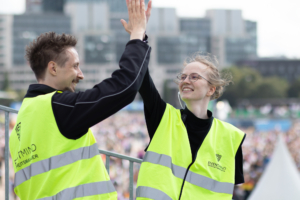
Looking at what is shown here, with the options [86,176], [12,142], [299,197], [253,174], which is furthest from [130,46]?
[253,174]

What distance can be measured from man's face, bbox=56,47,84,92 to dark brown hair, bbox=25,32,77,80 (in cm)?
2

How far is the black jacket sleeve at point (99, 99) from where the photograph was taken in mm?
1476

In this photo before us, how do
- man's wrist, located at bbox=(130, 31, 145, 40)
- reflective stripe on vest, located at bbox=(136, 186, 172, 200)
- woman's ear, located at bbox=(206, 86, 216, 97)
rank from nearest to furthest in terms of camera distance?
1. man's wrist, located at bbox=(130, 31, 145, 40)
2. reflective stripe on vest, located at bbox=(136, 186, 172, 200)
3. woman's ear, located at bbox=(206, 86, 216, 97)

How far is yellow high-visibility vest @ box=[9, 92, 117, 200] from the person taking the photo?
1.55 meters

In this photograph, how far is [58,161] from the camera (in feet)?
5.11

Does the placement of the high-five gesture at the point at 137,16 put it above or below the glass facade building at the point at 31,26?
below

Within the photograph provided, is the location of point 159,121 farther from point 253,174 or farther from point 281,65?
point 281,65

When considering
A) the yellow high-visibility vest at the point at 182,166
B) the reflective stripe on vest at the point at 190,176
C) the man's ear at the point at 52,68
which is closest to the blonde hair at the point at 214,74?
the yellow high-visibility vest at the point at 182,166

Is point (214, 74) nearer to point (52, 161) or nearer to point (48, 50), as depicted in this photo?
point (48, 50)

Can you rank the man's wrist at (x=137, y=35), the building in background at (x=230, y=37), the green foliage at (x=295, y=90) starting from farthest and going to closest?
the building in background at (x=230, y=37) → the green foliage at (x=295, y=90) → the man's wrist at (x=137, y=35)

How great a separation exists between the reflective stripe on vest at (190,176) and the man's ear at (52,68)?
59 cm

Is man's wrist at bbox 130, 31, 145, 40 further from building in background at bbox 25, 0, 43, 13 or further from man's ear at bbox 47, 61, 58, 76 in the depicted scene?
building in background at bbox 25, 0, 43, 13

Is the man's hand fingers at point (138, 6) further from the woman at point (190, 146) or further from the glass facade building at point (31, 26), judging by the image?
the glass facade building at point (31, 26)

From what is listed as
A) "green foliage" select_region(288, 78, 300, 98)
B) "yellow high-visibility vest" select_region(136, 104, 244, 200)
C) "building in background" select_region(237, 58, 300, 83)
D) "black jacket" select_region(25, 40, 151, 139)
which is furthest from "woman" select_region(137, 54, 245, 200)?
"building in background" select_region(237, 58, 300, 83)
